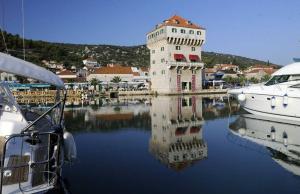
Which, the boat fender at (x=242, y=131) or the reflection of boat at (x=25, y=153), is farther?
the boat fender at (x=242, y=131)

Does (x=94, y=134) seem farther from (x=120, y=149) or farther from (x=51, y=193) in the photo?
(x=51, y=193)

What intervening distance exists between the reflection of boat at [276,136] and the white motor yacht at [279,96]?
1.62ft

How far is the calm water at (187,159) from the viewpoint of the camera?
8.84 metres

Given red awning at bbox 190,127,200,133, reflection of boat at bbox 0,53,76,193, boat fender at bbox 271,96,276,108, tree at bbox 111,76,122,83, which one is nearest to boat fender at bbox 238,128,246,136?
red awning at bbox 190,127,200,133

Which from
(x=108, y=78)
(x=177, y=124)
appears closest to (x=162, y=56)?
(x=108, y=78)

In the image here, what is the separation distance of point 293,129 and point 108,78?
74.5 meters

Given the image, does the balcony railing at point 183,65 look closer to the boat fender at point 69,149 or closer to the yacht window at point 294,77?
the yacht window at point 294,77

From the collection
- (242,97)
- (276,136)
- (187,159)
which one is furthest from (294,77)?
(187,159)

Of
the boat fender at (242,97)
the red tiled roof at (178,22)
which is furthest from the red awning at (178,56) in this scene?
the boat fender at (242,97)

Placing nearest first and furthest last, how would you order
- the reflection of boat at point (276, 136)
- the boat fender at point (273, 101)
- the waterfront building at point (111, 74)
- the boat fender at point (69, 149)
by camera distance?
the boat fender at point (69, 149) < the reflection of boat at point (276, 136) < the boat fender at point (273, 101) < the waterfront building at point (111, 74)

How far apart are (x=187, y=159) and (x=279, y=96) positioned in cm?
1059

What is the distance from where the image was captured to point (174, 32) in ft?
220

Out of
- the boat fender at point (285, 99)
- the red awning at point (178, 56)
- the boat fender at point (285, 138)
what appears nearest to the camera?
the boat fender at point (285, 138)

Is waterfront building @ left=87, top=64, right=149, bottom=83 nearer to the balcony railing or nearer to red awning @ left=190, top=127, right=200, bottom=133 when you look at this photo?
the balcony railing
